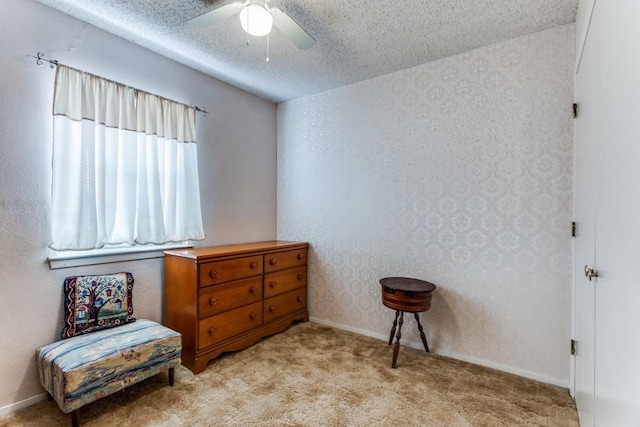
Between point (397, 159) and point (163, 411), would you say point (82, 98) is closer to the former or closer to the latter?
point (163, 411)

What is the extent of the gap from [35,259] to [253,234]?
1.83 meters

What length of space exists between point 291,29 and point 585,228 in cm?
205

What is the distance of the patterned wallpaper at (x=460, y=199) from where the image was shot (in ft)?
7.01

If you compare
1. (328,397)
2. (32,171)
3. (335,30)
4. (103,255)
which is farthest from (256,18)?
(328,397)

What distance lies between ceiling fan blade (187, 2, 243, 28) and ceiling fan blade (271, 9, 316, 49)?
21 cm

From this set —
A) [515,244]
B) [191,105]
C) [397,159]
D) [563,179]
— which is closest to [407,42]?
[397,159]

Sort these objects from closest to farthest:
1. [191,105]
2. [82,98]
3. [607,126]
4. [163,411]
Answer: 1. [607,126]
2. [163,411]
3. [82,98]
4. [191,105]

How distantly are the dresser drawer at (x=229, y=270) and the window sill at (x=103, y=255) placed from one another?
0.56 m

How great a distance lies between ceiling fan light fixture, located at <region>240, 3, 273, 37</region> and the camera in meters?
1.61

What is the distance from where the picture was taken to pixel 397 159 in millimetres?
2803

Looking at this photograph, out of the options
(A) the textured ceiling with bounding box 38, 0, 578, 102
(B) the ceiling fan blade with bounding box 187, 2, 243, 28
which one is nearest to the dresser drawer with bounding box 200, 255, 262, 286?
(B) the ceiling fan blade with bounding box 187, 2, 243, 28

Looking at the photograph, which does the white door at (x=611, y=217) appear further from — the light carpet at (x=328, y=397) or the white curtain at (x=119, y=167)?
the white curtain at (x=119, y=167)

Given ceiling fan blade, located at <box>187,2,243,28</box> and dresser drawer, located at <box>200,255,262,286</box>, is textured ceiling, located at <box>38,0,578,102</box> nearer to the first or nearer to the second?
ceiling fan blade, located at <box>187,2,243,28</box>

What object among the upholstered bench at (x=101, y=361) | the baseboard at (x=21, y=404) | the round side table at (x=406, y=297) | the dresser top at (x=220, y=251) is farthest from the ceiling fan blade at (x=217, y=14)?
the baseboard at (x=21, y=404)
